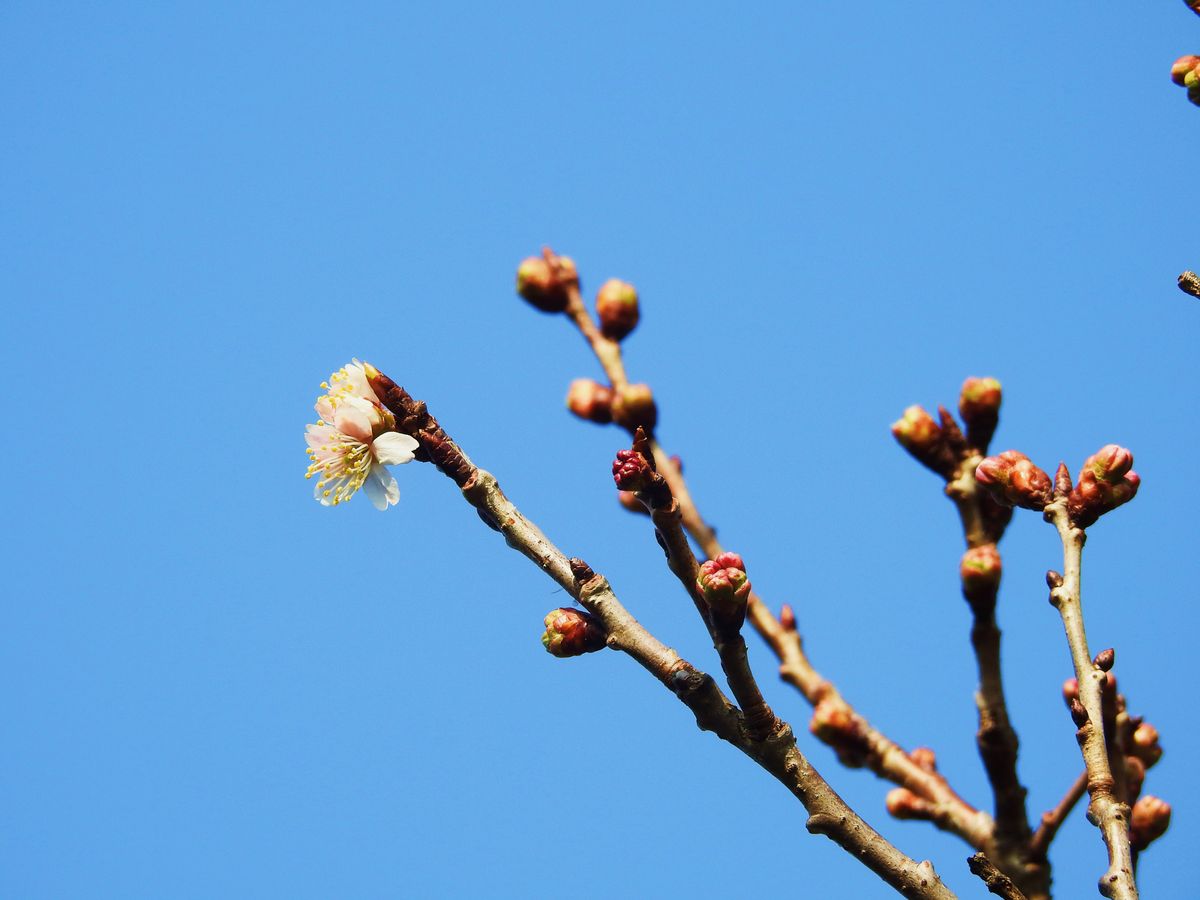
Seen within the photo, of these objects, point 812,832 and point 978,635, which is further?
point 812,832

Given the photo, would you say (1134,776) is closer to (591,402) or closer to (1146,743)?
(1146,743)

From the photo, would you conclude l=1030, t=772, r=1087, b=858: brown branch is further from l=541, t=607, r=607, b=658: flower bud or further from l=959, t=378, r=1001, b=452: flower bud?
l=541, t=607, r=607, b=658: flower bud

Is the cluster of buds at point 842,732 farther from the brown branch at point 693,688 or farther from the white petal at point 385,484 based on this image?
the white petal at point 385,484

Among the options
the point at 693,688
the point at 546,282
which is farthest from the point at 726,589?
the point at 546,282

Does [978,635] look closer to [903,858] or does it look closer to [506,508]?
[903,858]

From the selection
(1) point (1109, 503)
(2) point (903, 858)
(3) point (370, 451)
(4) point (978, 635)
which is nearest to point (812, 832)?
(2) point (903, 858)

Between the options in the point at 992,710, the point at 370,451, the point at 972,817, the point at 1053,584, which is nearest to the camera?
the point at 992,710

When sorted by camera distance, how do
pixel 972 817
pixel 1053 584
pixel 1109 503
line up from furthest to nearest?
pixel 1053 584, pixel 1109 503, pixel 972 817

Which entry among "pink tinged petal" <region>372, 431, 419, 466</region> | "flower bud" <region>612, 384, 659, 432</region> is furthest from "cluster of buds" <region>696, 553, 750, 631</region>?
"pink tinged petal" <region>372, 431, 419, 466</region>
